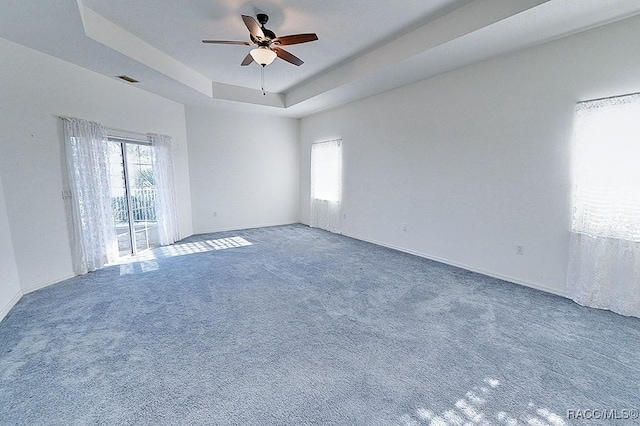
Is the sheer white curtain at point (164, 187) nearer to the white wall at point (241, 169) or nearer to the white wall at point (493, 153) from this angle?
the white wall at point (241, 169)

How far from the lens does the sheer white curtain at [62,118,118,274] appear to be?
3.78 metres

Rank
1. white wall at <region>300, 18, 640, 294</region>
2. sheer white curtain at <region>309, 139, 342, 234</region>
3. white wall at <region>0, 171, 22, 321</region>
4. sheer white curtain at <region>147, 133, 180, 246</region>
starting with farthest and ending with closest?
sheer white curtain at <region>309, 139, 342, 234</region>, sheer white curtain at <region>147, 133, 180, 246</region>, white wall at <region>300, 18, 640, 294</region>, white wall at <region>0, 171, 22, 321</region>

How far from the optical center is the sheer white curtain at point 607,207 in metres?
2.65

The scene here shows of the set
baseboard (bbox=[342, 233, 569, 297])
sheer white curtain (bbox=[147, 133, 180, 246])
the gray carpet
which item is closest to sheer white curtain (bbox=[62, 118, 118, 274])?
the gray carpet

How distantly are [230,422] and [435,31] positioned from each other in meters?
4.22

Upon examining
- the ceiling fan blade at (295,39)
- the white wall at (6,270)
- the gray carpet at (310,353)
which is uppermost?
the ceiling fan blade at (295,39)

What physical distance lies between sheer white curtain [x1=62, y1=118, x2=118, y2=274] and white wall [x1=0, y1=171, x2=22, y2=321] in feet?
2.37

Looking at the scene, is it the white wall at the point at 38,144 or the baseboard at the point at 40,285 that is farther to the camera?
the baseboard at the point at 40,285

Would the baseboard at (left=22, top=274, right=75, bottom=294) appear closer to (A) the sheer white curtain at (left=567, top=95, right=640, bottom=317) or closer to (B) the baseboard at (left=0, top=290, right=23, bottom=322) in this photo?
(B) the baseboard at (left=0, top=290, right=23, bottom=322)

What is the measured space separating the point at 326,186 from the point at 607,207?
487 cm

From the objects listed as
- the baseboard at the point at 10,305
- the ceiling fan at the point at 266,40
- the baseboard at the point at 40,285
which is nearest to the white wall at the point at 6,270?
the baseboard at the point at 10,305

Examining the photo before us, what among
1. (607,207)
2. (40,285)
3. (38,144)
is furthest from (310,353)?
(38,144)

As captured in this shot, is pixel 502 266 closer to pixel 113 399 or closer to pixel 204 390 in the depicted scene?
pixel 204 390

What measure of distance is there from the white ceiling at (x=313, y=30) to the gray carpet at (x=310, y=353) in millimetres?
2912
